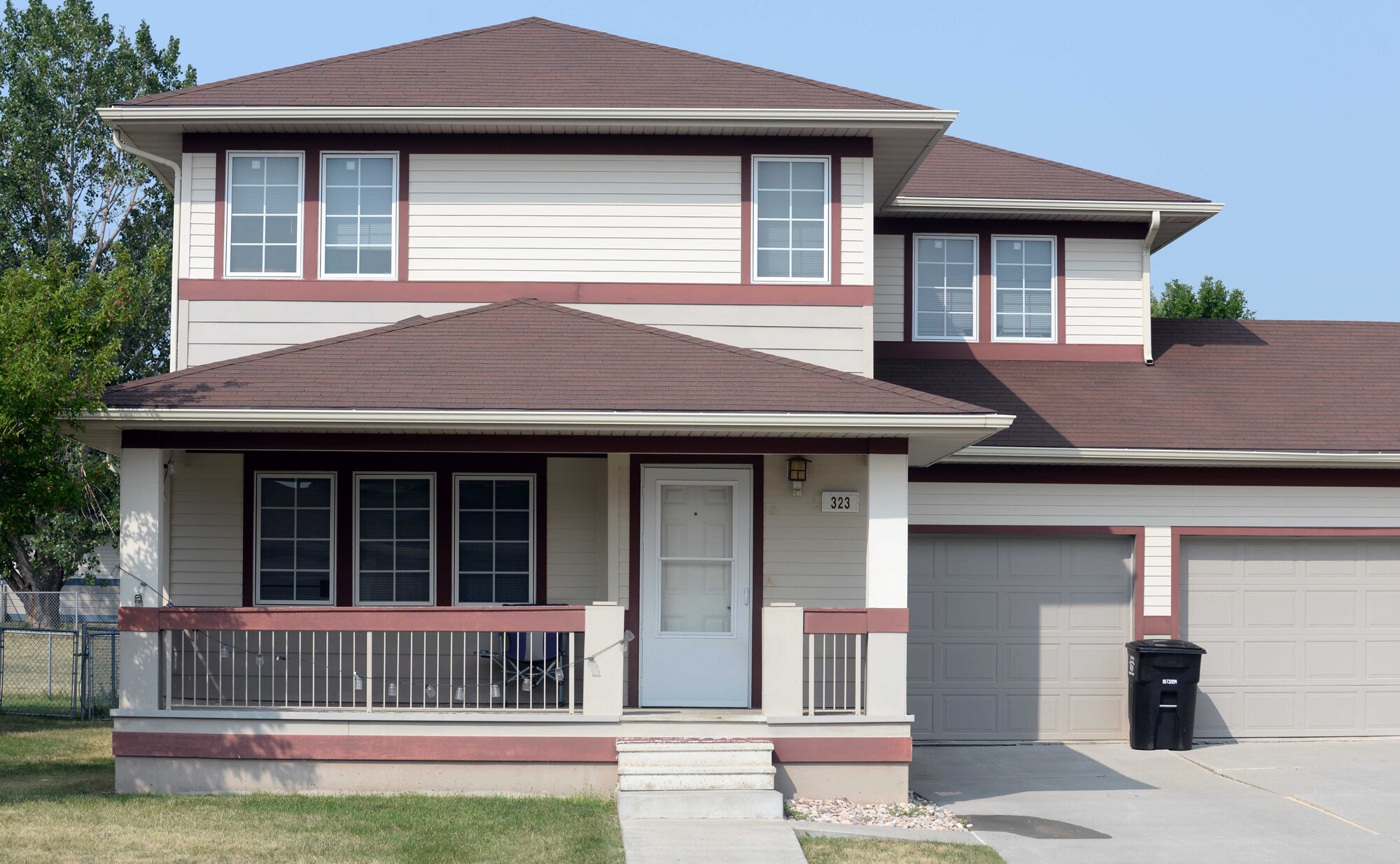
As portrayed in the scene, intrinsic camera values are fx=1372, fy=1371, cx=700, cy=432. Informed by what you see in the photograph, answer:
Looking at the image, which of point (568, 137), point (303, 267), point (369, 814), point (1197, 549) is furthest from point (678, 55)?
point (369, 814)

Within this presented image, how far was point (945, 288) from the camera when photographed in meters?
15.5

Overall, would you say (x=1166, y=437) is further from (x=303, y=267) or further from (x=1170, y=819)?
(x=303, y=267)

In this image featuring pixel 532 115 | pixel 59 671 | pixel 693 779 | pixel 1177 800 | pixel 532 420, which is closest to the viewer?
pixel 693 779

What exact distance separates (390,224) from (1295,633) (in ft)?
Answer: 33.1

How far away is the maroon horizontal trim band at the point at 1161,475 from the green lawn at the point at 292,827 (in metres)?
5.47

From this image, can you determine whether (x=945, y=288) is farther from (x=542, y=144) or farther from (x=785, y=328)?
(x=542, y=144)

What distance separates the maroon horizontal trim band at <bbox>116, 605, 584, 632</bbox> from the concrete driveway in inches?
139

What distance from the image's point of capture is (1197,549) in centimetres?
1421

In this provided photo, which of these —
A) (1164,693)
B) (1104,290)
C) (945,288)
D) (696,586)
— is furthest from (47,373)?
(1104,290)

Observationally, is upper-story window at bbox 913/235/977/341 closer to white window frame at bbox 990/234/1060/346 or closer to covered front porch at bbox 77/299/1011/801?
white window frame at bbox 990/234/1060/346

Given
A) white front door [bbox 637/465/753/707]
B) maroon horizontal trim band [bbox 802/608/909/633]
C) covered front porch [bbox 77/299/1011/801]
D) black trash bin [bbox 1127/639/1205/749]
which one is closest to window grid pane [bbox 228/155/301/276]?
covered front porch [bbox 77/299/1011/801]

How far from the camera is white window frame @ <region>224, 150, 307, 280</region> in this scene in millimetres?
12836

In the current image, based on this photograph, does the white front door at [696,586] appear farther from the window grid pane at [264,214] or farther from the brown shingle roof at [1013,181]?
the brown shingle roof at [1013,181]

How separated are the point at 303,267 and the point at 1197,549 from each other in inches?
369
